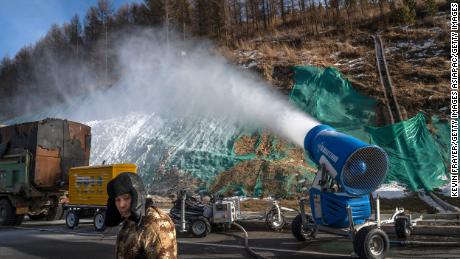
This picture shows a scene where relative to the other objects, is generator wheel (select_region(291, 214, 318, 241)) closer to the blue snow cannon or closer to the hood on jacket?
the blue snow cannon

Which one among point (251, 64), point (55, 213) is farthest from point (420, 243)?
point (251, 64)

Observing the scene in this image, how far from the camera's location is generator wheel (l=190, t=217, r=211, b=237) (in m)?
11.6

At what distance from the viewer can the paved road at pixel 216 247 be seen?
868 cm

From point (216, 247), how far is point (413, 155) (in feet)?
37.4

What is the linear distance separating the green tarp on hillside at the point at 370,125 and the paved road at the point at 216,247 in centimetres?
818

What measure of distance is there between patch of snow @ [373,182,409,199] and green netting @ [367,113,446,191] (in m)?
0.29

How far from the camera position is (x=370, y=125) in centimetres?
2244

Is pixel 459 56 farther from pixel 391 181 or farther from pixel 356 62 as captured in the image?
pixel 391 181

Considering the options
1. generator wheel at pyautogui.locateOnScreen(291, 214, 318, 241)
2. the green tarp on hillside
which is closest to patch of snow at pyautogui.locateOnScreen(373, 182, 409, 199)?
the green tarp on hillside

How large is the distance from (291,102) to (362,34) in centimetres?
1794

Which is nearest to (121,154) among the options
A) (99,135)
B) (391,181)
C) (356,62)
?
(99,135)

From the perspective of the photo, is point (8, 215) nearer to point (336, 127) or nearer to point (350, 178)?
point (350, 178)

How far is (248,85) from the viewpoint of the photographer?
92.5ft

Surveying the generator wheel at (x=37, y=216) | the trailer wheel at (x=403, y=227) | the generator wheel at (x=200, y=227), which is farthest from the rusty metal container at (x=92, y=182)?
the trailer wheel at (x=403, y=227)
